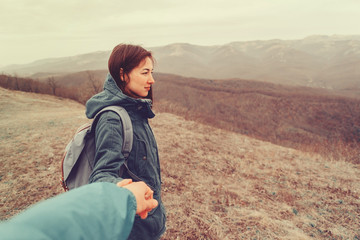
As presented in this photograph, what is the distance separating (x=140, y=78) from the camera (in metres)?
1.44

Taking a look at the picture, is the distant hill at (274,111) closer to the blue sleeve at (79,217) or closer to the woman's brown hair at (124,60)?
the woman's brown hair at (124,60)

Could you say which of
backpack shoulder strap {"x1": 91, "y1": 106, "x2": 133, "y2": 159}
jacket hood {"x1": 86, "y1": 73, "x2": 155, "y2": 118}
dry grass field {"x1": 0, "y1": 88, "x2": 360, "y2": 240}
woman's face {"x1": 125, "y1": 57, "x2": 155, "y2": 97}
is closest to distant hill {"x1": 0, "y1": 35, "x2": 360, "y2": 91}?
dry grass field {"x1": 0, "y1": 88, "x2": 360, "y2": 240}

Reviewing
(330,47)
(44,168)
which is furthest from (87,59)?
(330,47)

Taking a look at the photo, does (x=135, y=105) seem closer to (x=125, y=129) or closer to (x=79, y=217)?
(x=125, y=129)

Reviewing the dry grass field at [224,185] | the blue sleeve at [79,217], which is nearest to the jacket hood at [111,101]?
the blue sleeve at [79,217]

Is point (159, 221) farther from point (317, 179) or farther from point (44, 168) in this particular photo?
point (317, 179)

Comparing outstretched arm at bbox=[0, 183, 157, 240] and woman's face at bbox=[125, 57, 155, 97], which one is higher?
woman's face at bbox=[125, 57, 155, 97]

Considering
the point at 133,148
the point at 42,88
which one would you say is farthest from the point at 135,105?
the point at 42,88

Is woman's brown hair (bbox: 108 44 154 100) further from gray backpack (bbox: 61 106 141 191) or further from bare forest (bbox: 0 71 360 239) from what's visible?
bare forest (bbox: 0 71 360 239)

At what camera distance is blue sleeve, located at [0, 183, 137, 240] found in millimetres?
386

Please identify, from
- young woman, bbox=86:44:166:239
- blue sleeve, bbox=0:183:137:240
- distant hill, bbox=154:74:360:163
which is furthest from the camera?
distant hill, bbox=154:74:360:163

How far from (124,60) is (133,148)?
23.8 inches

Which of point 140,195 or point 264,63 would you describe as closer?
point 140,195

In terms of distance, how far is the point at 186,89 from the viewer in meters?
39.5
